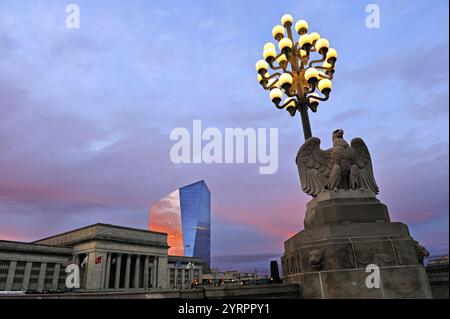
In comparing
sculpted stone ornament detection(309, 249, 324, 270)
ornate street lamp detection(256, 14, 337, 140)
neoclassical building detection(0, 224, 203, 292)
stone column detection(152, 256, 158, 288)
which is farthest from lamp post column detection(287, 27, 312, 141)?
stone column detection(152, 256, 158, 288)

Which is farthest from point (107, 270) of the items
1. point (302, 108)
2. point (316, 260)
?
point (316, 260)

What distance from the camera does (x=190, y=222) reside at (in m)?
152

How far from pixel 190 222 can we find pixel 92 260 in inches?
3523

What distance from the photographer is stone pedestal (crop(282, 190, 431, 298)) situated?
31.7 ft

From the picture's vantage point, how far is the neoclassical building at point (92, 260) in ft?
199

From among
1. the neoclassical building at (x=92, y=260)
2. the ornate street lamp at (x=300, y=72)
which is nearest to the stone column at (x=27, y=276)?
the neoclassical building at (x=92, y=260)

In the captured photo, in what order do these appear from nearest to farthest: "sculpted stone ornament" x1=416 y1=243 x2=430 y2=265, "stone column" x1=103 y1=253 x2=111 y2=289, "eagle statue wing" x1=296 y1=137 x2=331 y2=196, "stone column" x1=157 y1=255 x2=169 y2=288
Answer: "sculpted stone ornament" x1=416 y1=243 x2=430 y2=265 → "eagle statue wing" x1=296 y1=137 x2=331 y2=196 → "stone column" x1=103 y1=253 x2=111 y2=289 → "stone column" x1=157 y1=255 x2=169 y2=288

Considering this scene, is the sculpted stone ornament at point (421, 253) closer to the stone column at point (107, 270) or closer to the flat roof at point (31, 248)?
the stone column at point (107, 270)

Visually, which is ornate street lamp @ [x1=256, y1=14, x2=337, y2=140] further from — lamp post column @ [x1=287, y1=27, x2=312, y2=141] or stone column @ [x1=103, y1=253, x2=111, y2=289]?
stone column @ [x1=103, y1=253, x2=111, y2=289]

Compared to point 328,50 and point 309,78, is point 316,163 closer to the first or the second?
point 309,78

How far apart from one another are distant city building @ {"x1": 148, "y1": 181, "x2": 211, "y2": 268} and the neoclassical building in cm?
7376

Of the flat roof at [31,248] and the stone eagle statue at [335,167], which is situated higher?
the flat roof at [31,248]

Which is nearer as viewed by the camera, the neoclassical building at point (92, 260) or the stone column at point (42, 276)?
the neoclassical building at point (92, 260)
